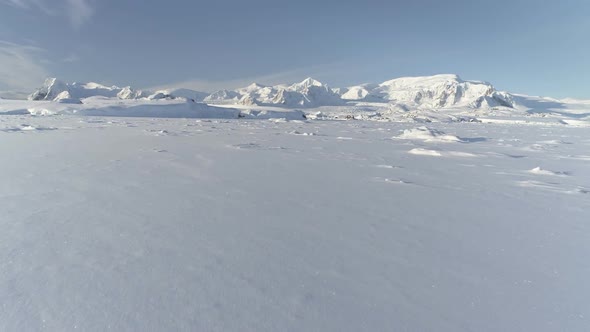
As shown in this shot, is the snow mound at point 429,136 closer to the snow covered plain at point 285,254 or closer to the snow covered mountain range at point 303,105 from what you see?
the snow covered plain at point 285,254

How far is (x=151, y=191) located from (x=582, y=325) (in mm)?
3950

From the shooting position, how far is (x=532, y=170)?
6418 millimetres

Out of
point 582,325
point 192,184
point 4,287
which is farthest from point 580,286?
point 192,184

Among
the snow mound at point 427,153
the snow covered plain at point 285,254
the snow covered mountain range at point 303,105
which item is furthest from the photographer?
the snow covered mountain range at point 303,105

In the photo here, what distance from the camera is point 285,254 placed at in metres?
Result: 2.32

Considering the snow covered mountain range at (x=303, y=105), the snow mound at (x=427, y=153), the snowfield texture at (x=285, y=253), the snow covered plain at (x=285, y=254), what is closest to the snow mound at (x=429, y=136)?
the snow mound at (x=427, y=153)

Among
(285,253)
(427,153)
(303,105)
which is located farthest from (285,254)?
(303,105)

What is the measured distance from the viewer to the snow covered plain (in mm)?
1633

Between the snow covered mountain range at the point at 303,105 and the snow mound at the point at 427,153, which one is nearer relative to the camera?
the snow mound at the point at 427,153

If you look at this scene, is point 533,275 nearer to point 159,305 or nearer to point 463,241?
point 463,241

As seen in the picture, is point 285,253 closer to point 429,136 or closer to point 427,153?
point 427,153

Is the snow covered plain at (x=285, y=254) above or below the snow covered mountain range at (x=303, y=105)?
below

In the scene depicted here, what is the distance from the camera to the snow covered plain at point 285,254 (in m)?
1.63

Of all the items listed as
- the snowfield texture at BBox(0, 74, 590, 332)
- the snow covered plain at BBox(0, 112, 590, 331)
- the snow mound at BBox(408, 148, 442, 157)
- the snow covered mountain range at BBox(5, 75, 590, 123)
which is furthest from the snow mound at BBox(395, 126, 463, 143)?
the snow covered mountain range at BBox(5, 75, 590, 123)
